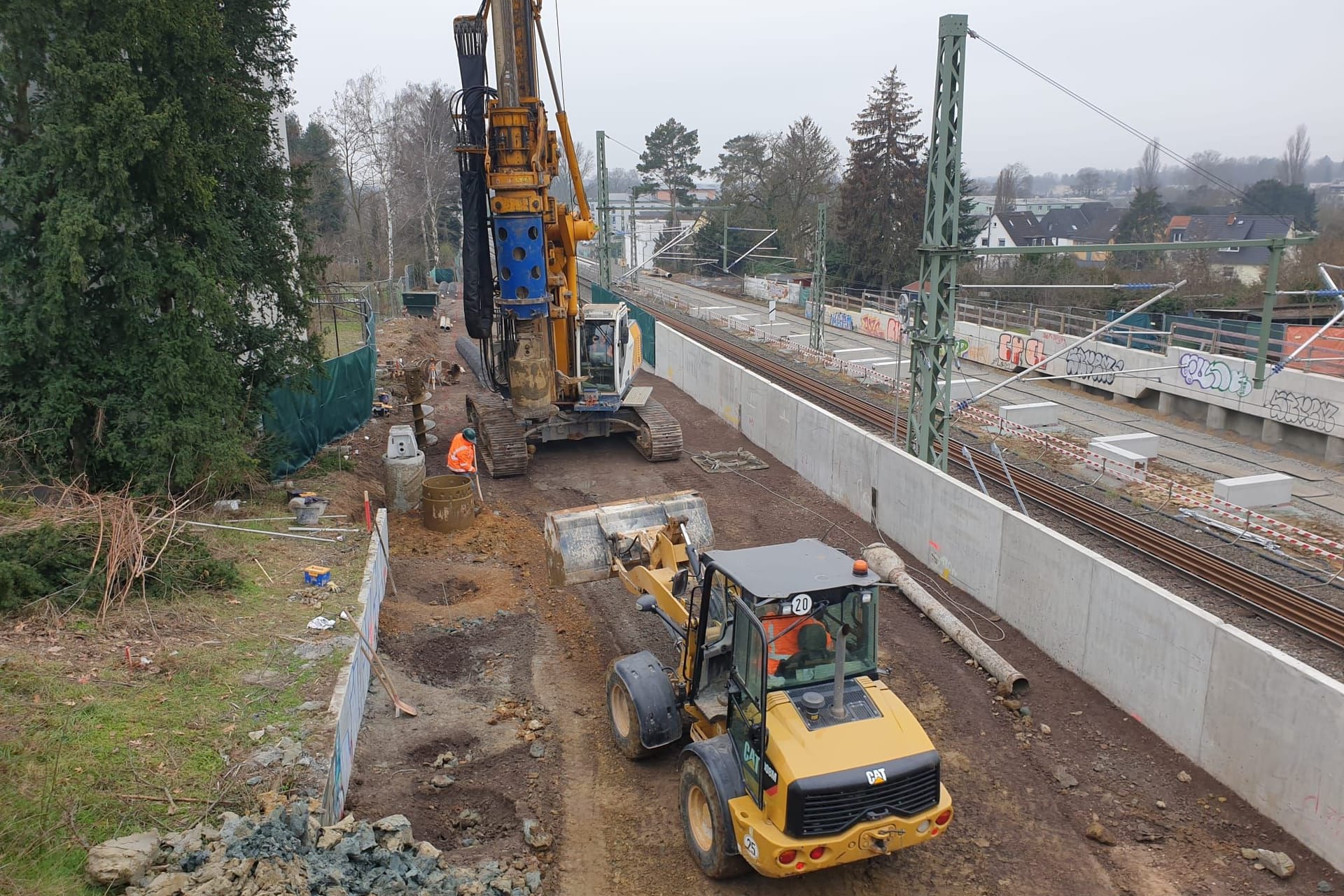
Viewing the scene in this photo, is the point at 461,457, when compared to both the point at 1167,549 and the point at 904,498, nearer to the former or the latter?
the point at 904,498

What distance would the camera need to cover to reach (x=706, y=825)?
7.42 meters

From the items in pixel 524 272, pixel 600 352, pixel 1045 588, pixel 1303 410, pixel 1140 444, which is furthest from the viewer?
pixel 1303 410

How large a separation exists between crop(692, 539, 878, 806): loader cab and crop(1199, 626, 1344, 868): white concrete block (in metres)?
3.78

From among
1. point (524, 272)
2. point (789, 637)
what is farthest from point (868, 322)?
point (789, 637)

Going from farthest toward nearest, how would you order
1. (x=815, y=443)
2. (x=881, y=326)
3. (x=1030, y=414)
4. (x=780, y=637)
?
(x=881, y=326), (x=1030, y=414), (x=815, y=443), (x=780, y=637)

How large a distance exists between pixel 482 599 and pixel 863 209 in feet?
150

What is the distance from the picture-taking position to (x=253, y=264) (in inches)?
588

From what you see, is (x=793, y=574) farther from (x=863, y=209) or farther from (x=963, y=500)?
(x=863, y=209)

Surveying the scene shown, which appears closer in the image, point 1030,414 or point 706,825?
point 706,825

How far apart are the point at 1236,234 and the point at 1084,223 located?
1218 inches

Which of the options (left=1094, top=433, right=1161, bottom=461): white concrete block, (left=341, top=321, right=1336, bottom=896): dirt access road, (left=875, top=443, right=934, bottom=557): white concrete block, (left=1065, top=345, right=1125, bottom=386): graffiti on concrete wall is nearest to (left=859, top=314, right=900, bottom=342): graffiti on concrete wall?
(left=1065, top=345, right=1125, bottom=386): graffiti on concrete wall

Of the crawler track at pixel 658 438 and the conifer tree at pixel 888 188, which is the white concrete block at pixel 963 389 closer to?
the crawler track at pixel 658 438

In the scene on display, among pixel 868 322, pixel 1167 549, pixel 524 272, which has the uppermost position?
pixel 524 272

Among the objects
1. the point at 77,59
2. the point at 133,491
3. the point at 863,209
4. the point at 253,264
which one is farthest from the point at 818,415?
the point at 863,209
